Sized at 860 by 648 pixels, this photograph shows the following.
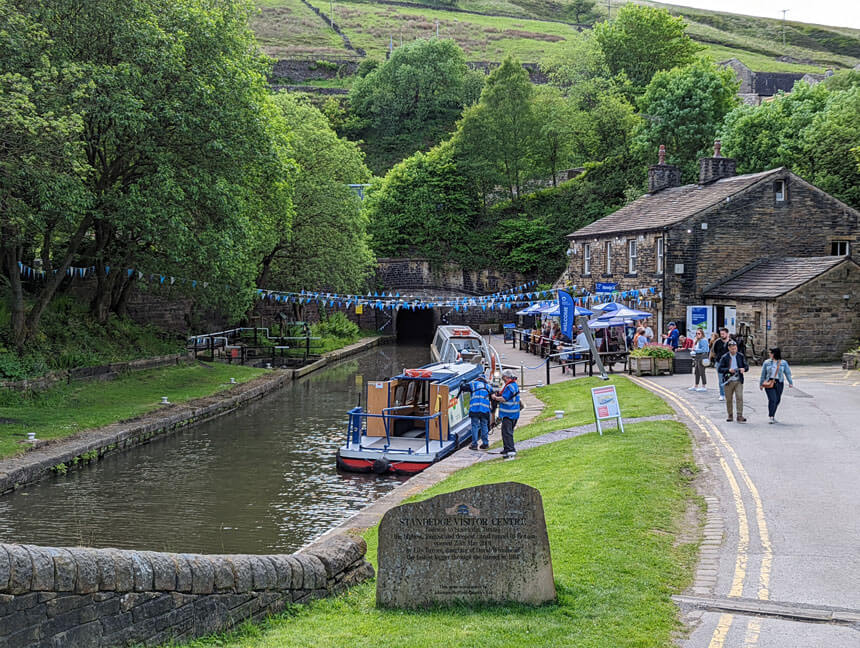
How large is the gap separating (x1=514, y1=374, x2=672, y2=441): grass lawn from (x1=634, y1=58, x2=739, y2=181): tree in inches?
1273

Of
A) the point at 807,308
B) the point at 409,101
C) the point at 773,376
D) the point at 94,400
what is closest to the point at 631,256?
the point at 807,308

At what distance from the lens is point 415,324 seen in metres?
74.2

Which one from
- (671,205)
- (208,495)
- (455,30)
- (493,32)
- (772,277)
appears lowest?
(208,495)

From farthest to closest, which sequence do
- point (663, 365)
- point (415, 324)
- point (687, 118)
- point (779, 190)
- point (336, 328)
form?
point (415, 324) → point (687, 118) → point (336, 328) → point (779, 190) → point (663, 365)

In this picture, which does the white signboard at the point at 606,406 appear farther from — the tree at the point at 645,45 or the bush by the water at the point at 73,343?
the tree at the point at 645,45

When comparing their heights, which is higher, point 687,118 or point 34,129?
point 687,118

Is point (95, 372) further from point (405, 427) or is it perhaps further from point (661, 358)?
point (661, 358)

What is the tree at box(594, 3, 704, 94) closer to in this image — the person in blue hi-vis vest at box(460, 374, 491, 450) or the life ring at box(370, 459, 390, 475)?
the person in blue hi-vis vest at box(460, 374, 491, 450)

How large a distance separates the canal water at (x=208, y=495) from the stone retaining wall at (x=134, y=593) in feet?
21.1

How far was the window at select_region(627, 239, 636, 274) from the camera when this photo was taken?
128 feet

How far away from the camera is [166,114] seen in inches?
979

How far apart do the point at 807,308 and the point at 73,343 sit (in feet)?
84.4

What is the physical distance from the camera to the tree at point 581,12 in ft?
563

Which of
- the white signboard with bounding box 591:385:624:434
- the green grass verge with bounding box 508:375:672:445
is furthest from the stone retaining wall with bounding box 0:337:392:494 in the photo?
the white signboard with bounding box 591:385:624:434
